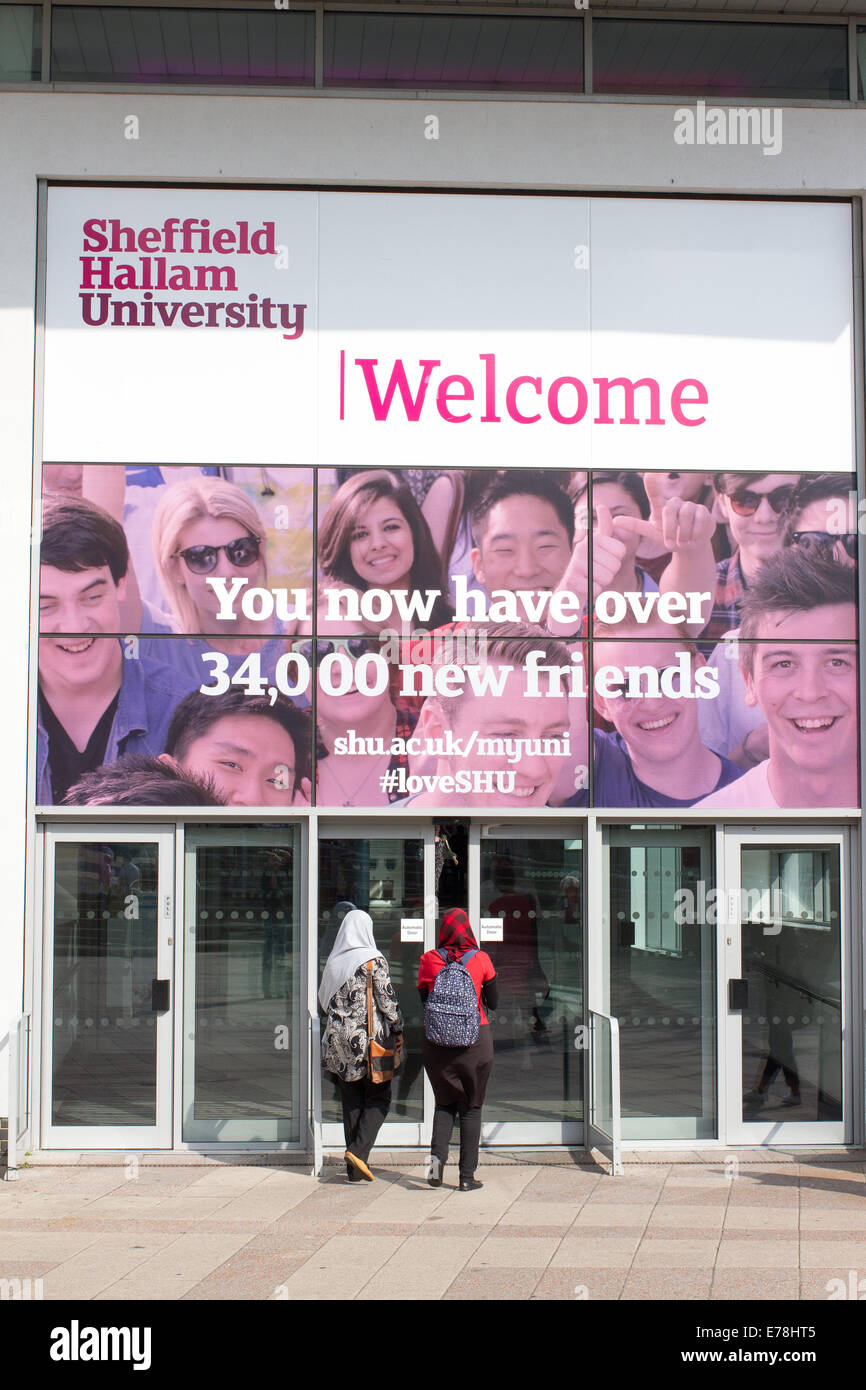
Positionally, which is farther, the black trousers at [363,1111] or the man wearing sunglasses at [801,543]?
the man wearing sunglasses at [801,543]

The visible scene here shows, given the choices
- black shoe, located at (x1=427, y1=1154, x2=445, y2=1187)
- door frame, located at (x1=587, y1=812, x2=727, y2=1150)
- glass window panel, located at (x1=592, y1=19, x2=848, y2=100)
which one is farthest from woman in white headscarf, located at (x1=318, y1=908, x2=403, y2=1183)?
glass window panel, located at (x1=592, y1=19, x2=848, y2=100)

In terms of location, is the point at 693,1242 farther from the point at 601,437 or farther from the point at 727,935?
the point at 601,437

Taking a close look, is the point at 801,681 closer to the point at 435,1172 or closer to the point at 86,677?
the point at 435,1172

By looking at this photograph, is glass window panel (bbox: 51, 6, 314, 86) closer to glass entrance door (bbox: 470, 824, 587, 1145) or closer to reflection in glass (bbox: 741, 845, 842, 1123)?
glass entrance door (bbox: 470, 824, 587, 1145)

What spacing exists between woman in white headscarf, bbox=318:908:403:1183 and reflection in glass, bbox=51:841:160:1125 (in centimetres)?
147

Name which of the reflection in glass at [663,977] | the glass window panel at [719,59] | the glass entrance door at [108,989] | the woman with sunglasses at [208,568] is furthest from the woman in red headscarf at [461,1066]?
the glass window panel at [719,59]

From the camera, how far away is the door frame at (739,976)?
10141 mm

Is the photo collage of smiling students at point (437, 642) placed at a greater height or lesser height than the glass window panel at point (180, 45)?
lesser

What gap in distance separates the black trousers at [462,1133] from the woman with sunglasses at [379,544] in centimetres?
328

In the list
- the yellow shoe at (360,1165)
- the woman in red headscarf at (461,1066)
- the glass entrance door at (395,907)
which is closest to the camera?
the woman in red headscarf at (461,1066)

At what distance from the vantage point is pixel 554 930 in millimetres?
10242

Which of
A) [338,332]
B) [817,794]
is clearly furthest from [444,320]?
[817,794]

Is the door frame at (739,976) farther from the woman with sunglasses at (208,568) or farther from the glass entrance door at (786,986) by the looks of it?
the woman with sunglasses at (208,568)

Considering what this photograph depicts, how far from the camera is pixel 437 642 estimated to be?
10117 millimetres
